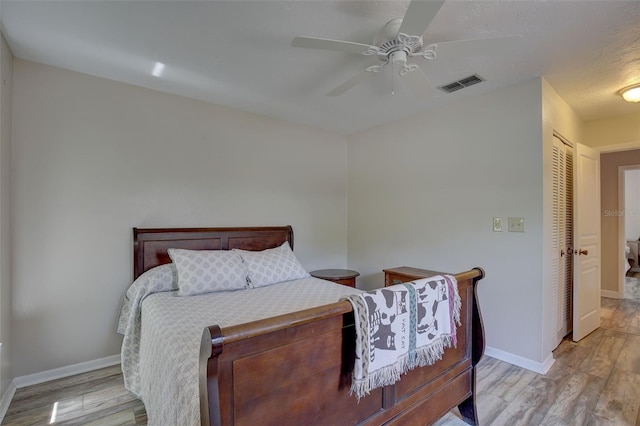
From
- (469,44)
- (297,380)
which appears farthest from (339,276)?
(469,44)

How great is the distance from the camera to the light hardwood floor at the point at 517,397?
1.87 m

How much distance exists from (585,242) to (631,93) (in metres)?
1.46

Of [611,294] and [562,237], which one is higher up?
[562,237]

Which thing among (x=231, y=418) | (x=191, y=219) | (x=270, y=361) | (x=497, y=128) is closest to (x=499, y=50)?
(x=497, y=128)

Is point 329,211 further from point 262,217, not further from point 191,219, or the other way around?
point 191,219

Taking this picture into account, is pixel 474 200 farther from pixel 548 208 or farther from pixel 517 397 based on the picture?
pixel 517 397

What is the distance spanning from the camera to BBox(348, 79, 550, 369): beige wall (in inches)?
98.4

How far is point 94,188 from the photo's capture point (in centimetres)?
247

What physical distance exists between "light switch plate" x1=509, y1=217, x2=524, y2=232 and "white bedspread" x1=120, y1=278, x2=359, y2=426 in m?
1.55

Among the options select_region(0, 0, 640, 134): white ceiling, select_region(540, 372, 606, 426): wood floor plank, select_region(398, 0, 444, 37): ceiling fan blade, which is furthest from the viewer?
select_region(540, 372, 606, 426): wood floor plank

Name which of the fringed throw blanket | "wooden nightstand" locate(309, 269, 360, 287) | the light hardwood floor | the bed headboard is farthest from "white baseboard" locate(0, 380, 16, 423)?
"wooden nightstand" locate(309, 269, 360, 287)

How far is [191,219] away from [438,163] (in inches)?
104

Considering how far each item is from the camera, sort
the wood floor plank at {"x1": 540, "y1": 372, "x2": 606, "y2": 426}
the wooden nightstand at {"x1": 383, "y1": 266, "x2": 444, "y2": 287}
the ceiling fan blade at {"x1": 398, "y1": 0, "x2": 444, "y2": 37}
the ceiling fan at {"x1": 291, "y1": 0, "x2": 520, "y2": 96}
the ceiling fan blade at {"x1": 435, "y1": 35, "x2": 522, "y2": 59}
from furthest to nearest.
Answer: the wooden nightstand at {"x1": 383, "y1": 266, "x2": 444, "y2": 287} < the wood floor plank at {"x1": 540, "y1": 372, "x2": 606, "y2": 426} < the ceiling fan blade at {"x1": 435, "y1": 35, "x2": 522, "y2": 59} < the ceiling fan at {"x1": 291, "y1": 0, "x2": 520, "y2": 96} < the ceiling fan blade at {"x1": 398, "y1": 0, "x2": 444, "y2": 37}

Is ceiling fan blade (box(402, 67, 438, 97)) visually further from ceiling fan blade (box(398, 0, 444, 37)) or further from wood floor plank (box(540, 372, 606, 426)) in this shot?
wood floor plank (box(540, 372, 606, 426))
